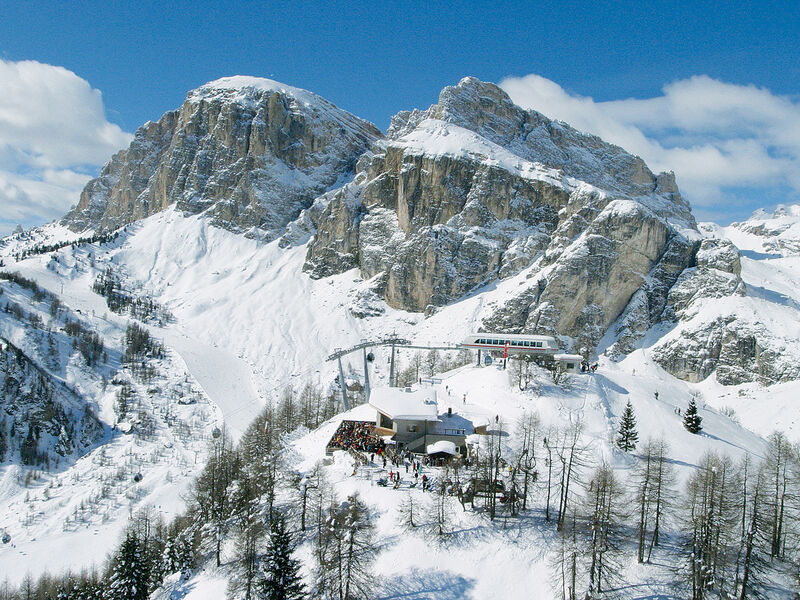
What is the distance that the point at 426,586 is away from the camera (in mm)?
33594

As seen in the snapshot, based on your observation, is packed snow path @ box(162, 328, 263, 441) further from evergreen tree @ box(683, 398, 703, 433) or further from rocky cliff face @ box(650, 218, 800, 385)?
rocky cliff face @ box(650, 218, 800, 385)

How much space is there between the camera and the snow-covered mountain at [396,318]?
86.6 metres

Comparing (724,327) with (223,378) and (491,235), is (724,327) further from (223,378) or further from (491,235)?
(223,378)

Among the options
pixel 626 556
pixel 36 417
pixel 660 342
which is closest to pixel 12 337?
pixel 36 417

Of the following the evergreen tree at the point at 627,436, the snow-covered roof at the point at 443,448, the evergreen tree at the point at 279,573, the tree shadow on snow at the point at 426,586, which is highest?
the evergreen tree at the point at 627,436

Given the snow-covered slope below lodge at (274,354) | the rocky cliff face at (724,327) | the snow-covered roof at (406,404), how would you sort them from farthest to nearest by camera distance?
the rocky cliff face at (724,327) → the snow-covered slope below lodge at (274,354) → the snow-covered roof at (406,404)

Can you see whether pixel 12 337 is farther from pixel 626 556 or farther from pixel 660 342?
pixel 660 342

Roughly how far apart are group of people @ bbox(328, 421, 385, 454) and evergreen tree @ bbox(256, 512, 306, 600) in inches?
712

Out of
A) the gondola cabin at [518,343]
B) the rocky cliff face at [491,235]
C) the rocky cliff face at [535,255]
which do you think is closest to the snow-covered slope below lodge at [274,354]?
the rocky cliff face at [535,255]

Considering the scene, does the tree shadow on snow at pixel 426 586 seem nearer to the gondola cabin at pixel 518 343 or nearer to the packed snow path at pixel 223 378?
the gondola cabin at pixel 518 343

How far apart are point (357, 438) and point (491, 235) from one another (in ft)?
375

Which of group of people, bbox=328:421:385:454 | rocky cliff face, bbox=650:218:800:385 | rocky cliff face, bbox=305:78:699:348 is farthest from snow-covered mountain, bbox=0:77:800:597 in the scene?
group of people, bbox=328:421:385:454

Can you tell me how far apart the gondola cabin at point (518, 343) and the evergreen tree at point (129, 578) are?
5395 centimetres

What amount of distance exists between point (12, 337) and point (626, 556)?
Answer: 459 feet
